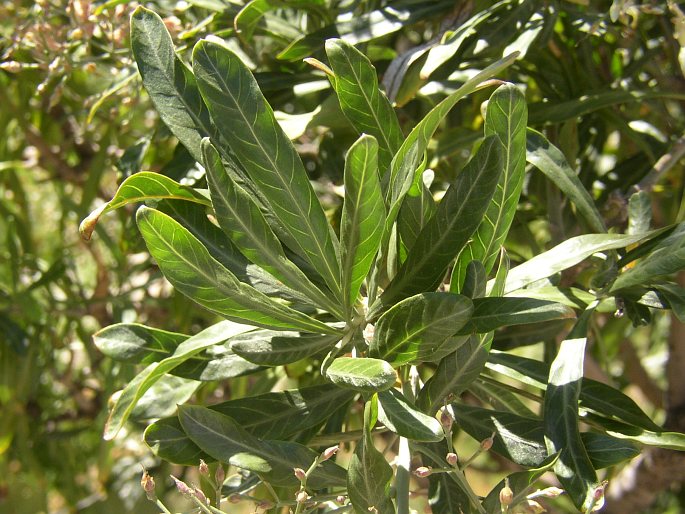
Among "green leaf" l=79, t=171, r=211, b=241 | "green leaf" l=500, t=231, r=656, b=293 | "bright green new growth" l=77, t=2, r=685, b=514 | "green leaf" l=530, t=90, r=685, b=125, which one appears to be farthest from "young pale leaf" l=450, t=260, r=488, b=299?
"green leaf" l=530, t=90, r=685, b=125

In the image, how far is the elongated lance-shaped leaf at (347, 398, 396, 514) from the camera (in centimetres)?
57

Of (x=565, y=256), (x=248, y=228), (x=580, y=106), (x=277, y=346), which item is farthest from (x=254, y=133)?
(x=580, y=106)

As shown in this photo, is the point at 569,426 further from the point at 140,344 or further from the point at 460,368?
the point at 140,344

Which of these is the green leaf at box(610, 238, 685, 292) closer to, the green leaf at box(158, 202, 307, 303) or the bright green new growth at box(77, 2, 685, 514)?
the bright green new growth at box(77, 2, 685, 514)

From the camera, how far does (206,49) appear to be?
601mm

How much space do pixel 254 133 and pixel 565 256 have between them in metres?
0.29

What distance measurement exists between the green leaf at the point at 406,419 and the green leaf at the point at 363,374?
0.05m

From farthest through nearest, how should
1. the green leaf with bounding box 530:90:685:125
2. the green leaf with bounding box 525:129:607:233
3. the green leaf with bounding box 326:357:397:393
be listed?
the green leaf with bounding box 530:90:685:125 < the green leaf with bounding box 525:129:607:233 < the green leaf with bounding box 326:357:397:393

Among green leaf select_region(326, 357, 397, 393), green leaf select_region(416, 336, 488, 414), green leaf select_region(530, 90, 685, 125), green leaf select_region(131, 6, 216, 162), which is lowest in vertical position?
green leaf select_region(416, 336, 488, 414)

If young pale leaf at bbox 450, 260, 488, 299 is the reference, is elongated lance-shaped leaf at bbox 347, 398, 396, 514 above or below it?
below

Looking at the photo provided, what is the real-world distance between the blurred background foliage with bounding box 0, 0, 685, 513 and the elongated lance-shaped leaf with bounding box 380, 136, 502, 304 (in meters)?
0.20

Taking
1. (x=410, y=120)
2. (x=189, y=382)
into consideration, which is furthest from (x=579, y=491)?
(x=410, y=120)

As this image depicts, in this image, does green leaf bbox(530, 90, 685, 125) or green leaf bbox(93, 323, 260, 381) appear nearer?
green leaf bbox(93, 323, 260, 381)

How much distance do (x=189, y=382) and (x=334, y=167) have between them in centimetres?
38
